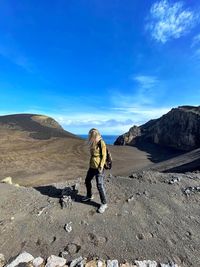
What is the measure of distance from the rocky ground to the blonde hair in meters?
1.80

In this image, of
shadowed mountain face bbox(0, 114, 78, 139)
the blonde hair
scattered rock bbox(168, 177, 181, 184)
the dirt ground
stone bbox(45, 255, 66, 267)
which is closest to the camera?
stone bbox(45, 255, 66, 267)

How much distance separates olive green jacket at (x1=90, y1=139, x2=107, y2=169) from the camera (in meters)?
8.02

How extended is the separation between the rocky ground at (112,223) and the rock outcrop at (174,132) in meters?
36.6

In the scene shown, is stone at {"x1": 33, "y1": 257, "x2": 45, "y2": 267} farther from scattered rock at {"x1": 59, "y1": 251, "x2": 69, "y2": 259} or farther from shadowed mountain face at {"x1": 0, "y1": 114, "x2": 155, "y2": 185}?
shadowed mountain face at {"x1": 0, "y1": 114, "x2": 155, "y2": 185}

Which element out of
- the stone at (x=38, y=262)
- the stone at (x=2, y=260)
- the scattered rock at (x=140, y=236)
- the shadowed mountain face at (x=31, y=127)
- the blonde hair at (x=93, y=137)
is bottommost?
the stone at (x=2, y=260)

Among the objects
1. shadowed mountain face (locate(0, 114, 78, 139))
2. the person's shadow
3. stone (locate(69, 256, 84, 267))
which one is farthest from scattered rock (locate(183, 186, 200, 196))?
shadowed mountain face (locate(0, 114, 78, 139))

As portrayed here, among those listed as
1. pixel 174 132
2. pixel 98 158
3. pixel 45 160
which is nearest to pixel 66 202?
pixel 98 158

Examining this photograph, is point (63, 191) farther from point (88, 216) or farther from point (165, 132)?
point (165, 132)

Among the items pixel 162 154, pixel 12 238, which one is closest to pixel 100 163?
pixel 12 238

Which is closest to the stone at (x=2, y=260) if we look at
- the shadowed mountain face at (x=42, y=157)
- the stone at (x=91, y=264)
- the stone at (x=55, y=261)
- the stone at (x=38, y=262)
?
the stone at (x=38, y=262)

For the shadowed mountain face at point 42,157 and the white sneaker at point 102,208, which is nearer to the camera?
the white sneaker at point 102,208

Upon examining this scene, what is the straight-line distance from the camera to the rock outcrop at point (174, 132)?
45906mm

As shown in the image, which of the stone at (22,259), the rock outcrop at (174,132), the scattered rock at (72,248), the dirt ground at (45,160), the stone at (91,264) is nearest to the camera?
the stone at (91,264)

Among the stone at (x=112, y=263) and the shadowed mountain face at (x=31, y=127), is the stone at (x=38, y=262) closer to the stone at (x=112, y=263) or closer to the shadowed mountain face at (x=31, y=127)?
the stone at (x=112, y=263)
